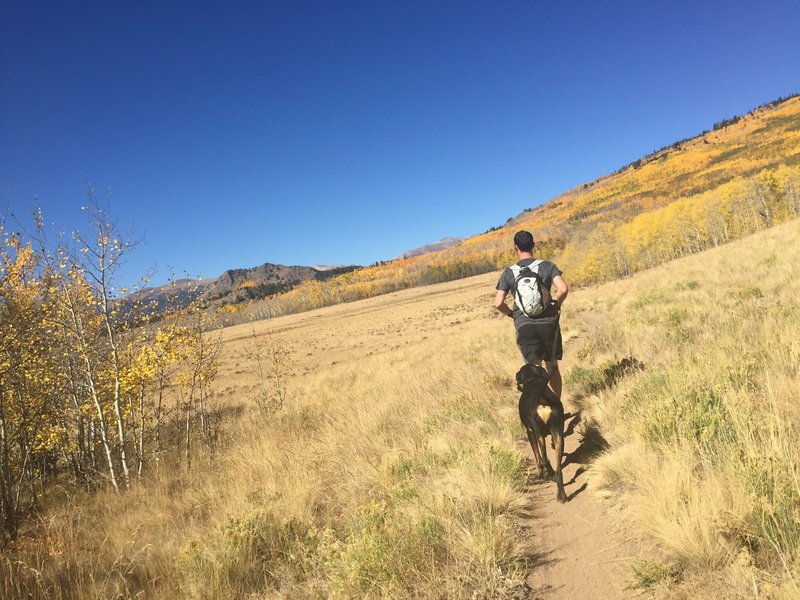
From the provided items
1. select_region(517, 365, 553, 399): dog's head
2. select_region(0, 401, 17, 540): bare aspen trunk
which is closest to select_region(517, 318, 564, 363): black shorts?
select_region(517, 365, 553, 399): dog's head

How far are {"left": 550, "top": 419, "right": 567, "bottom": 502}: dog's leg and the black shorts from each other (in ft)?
3.28

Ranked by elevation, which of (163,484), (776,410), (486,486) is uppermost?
(776,410)

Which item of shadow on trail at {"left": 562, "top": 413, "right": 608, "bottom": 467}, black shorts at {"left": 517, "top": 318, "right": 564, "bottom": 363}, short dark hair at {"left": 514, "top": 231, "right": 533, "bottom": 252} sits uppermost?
short dark hair at {"left": 514, "top": 231, "right": 533, "bottom": 252}

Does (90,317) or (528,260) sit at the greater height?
(90,317)

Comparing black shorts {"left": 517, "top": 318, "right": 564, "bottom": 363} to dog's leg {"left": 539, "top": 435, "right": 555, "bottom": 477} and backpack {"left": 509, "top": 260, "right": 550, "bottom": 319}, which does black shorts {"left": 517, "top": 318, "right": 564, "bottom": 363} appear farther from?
dog's leg {"left": 539, "top": 435, "right": 555, "bottom": 477}

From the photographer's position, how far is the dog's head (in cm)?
387

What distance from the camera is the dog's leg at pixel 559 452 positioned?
11.6 ft

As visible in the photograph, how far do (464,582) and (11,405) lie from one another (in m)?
9.26

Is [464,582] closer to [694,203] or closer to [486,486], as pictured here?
[486,486]

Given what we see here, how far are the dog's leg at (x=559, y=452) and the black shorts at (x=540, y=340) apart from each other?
3.28ft

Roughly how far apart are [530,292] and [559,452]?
5.71ft

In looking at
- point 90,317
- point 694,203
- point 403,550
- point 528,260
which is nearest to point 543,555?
point 403,550

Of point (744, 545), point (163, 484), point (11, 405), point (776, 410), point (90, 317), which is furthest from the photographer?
point (90, 317)

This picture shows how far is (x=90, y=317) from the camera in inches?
327
